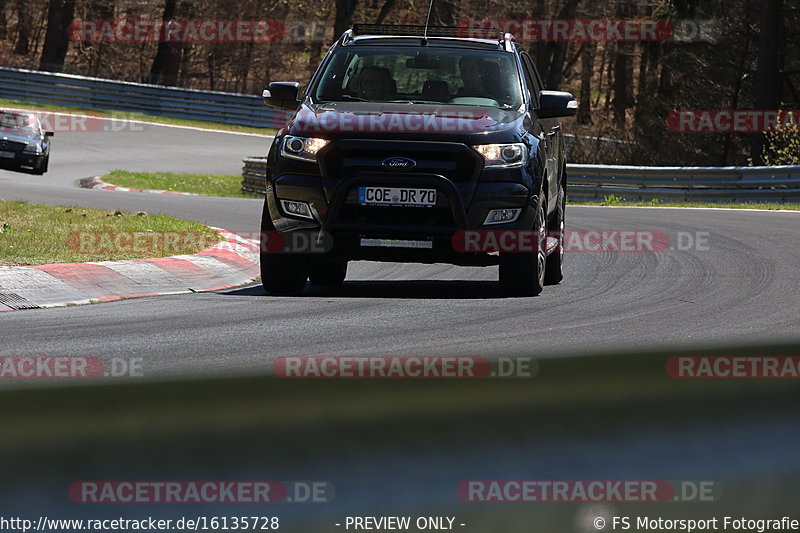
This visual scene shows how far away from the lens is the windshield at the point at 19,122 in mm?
27812

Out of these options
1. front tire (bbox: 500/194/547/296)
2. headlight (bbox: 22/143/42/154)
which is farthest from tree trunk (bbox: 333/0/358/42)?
front tire (bbox: 500/194/547/296)

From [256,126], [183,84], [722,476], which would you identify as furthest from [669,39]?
[722,476]

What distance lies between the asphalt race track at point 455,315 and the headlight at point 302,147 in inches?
40.1

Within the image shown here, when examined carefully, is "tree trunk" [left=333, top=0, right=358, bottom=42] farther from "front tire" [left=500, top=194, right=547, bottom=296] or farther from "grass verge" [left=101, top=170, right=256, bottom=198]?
"front tire" [left=500, top=194, right=547, bottom=296]

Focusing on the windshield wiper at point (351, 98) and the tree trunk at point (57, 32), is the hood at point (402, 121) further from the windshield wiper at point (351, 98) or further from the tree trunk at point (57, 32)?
the tree trunk at point (57, 32)

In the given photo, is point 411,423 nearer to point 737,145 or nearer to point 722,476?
point 722,476

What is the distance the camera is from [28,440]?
9.23 ft

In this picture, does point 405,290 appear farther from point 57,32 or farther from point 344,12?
point 57,32

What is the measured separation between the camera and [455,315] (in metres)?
8.12

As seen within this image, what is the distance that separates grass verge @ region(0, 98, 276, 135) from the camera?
46125 millimetres

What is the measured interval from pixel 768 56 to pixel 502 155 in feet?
86.4

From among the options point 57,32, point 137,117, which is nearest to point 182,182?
point 137,117

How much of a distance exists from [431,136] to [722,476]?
5.94 m

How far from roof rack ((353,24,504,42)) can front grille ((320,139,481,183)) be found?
6.17 ft
